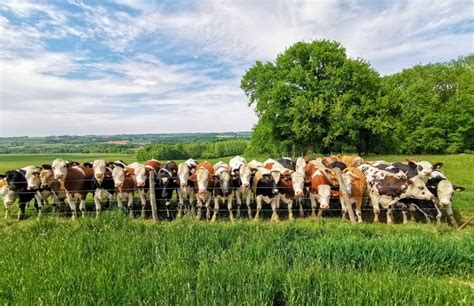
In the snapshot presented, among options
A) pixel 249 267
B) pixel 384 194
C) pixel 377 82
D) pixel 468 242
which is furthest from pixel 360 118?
pixel 249 267

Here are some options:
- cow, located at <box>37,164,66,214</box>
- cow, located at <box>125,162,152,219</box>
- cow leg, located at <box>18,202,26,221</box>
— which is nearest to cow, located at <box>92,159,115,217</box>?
cow, located at <box>125,162,152,219</box>

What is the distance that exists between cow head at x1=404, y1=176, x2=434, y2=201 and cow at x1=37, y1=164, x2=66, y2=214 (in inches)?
464

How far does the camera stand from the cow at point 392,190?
9.71 metres

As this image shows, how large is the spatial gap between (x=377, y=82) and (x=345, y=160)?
18.4 metres

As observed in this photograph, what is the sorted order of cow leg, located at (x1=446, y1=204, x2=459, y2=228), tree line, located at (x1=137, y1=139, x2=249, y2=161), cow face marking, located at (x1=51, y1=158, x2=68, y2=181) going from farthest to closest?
tree line, located at (x1=137, y1=139, x2=249, y2=161) < cow face marking, located at (x1=51, y1=158, x2=68, y2=181) < cow leg, located at (x1=446, y1=204, x2=459, y2=228)

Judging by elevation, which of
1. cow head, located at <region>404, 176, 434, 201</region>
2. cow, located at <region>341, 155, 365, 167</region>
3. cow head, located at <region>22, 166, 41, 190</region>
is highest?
cow head, located at <region>22, 166, 41, 190</region>

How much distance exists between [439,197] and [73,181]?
40.1ft

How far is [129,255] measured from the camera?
5.10m

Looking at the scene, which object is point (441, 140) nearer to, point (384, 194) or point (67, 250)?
point (384, 194)

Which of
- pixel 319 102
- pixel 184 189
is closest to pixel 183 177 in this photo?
pixel 184 189

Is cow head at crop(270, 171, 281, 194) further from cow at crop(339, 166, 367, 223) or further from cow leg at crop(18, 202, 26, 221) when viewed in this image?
cow leg at crop(18, 202, 26, 221)

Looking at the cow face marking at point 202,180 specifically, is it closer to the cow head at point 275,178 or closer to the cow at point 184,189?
the cow at point 184,189

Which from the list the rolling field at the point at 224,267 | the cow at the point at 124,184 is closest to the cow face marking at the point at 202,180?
the cow at the point at 124,184

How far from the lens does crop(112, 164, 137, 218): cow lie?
10.9 m
